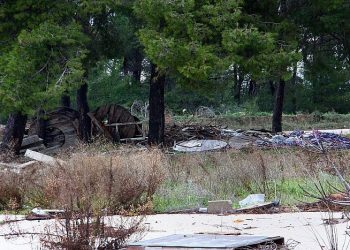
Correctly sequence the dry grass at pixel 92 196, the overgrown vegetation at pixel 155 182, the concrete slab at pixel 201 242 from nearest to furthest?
the concrete slab at pixel 201 242
the dry grass at pixel 92 196
the overgrown vegetation at pixel 155 182

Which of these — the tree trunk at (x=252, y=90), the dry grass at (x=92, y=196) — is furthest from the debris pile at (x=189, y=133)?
the tree trunk at (x=252, y=90)

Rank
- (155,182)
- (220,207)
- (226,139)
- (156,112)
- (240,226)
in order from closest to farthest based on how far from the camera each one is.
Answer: (240,226), (220,207), (155,182), (156,112), (226,139)

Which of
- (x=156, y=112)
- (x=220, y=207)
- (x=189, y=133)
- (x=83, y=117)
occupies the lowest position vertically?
(x=220, y=207)

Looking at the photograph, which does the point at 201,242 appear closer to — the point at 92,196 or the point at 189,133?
the point at 92,196

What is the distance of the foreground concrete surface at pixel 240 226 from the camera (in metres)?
8.70

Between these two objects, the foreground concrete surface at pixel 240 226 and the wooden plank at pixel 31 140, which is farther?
the wooden plank at pixel 31 140

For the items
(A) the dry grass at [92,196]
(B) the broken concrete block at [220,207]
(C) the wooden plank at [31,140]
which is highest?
(A) the dry grass at [92,196]

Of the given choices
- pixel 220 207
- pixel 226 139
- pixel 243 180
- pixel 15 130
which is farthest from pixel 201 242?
pixel 226 139

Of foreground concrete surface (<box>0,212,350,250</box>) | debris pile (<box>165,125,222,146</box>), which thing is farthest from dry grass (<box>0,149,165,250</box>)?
debris pile (<box>165,125,222,146</box>)

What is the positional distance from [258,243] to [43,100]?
53.7 ft

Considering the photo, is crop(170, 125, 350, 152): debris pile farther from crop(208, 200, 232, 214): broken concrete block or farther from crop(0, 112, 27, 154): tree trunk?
crop(208, 200, 232, 214): broken concrete block

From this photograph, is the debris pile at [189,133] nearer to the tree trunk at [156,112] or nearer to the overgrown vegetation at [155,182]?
the tree trunk at [156,112]

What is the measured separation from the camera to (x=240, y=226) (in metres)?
9.94

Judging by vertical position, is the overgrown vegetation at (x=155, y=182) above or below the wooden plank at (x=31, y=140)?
above
